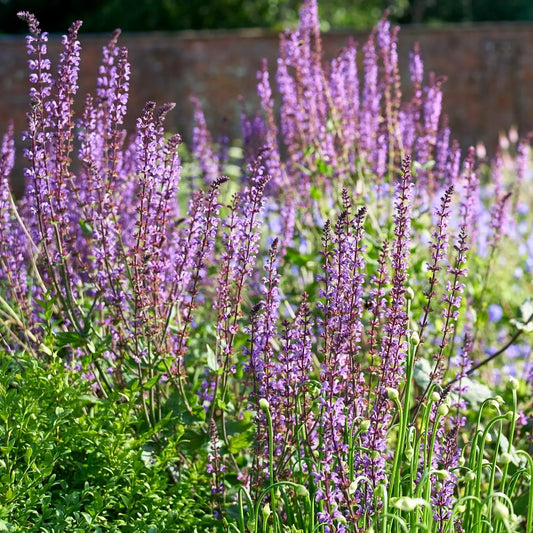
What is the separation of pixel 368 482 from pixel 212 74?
11332 mm

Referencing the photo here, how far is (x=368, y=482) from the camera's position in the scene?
239cm

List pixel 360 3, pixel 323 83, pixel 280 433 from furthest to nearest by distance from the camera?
pixel 360 3 → pixel 323 83 → pixel 280 433

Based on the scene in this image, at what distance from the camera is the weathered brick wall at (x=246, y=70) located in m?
12.7

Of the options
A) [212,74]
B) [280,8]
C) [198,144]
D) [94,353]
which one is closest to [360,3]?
[280,8]

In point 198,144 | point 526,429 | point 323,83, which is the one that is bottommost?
point 526,429

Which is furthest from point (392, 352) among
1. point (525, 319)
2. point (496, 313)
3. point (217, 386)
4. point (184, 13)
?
point (184, 13)

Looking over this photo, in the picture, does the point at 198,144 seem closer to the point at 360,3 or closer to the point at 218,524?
the point at 218,524

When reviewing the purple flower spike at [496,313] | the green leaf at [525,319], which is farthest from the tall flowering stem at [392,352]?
the purple flower spike at [496,313]

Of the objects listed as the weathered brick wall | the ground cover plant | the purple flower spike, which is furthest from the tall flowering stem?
the weathered brick wall

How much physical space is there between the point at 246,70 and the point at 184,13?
8.32 meters

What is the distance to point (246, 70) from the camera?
13.2 metres

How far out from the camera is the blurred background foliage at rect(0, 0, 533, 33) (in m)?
19.8

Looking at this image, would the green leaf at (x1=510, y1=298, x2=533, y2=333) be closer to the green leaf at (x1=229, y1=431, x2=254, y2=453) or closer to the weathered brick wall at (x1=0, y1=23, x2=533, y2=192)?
the green leaf at (x1=229, y1=431, x2=254, y2=453)

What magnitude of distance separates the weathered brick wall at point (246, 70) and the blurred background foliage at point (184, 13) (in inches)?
242
